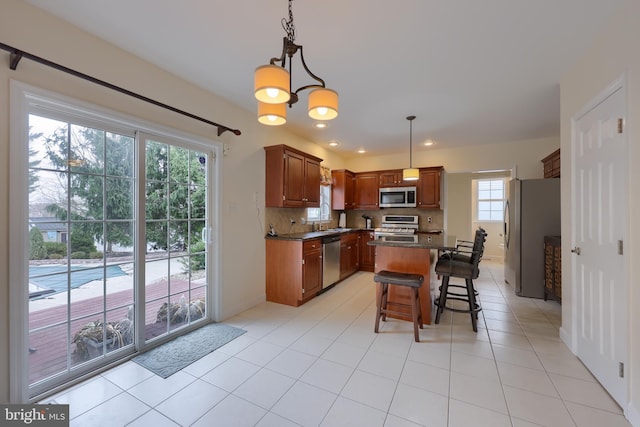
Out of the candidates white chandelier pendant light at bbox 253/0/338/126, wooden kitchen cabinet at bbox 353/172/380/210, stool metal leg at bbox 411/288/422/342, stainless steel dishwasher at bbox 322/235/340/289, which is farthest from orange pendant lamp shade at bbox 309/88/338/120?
wooden kitchen cabinet at bbox 353/172/380/210

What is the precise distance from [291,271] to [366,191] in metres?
3.03

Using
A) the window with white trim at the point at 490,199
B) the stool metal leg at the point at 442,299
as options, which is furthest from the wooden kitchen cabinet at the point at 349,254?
the window with white trim at the point at 490,199

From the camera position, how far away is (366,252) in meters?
5.55

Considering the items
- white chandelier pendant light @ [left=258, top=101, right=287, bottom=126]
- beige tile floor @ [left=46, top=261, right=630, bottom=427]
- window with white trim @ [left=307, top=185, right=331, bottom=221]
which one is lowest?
beige tile floor @ [left=46, top=261, right=630, bottom=427]

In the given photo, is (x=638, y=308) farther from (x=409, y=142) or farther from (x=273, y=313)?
(x=409, y=142)

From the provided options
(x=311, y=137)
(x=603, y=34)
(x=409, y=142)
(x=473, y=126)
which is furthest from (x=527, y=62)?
(x=311, y=137)

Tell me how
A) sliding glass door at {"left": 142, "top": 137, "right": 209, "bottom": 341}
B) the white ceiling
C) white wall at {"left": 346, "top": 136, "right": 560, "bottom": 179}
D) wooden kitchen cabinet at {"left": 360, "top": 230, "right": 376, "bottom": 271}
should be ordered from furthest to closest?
wooden kitchen cabinet at {"left": 360, "top": 230, "right": 376, "bottom": 271} → white wall at {"left": 346, "top": 136, "right": 560, "bottom": 179} → sliding glass door at {"left": 142, "top": 137, "right": 209, "bottom": 341} → the white ceiling

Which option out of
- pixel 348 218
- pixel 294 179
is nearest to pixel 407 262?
pixel 294 179

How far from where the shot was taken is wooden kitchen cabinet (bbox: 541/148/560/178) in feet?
12.0

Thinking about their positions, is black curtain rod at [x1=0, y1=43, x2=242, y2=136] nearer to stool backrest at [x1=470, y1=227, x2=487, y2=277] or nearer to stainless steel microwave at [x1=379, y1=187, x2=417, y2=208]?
stool backrest at [x1=470, y1=227, x2=487, y2=277]

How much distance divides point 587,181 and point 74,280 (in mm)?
4132

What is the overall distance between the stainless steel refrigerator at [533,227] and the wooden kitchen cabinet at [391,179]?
205cm

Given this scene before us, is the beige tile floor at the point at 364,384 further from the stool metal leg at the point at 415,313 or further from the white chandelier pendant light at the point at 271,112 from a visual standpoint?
the white chandelier pendant light at the point at 271,112

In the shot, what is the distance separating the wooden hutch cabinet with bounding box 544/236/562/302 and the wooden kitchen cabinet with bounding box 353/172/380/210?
2.94 meters
